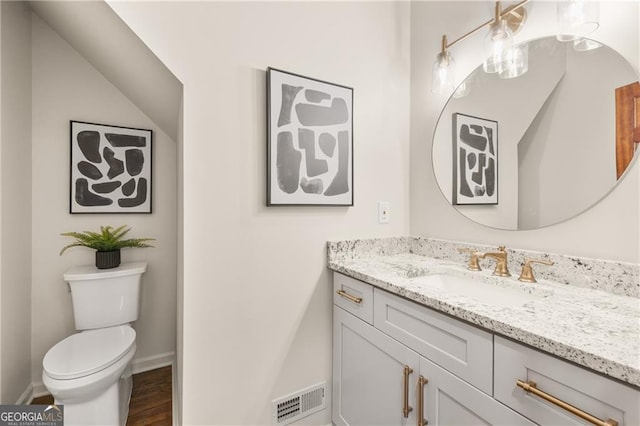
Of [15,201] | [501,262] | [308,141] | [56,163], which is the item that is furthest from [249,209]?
[56,163]

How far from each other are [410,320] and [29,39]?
2684mm

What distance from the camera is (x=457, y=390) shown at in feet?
2.85

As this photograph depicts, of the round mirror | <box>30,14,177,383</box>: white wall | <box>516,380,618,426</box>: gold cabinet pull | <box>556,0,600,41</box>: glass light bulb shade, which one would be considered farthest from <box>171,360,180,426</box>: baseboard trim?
<box>556,0,600,41</box>: glass light bulb shade

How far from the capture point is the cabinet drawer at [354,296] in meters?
1.25

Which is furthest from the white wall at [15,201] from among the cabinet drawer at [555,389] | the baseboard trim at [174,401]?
the cabinet drawer at [555,389]

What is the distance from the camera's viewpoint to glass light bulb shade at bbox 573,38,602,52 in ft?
3.55

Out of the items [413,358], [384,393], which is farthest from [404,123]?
[384,393]

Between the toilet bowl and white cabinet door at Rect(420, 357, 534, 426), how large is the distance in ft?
4.73

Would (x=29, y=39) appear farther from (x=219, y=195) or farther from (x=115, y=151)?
(x=219, y=195)

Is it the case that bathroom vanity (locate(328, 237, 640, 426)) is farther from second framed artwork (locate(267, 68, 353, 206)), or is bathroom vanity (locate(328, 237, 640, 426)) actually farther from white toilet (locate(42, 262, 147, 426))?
white toilet (locate(42, 262, 147, 426))

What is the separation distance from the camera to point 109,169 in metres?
1.98

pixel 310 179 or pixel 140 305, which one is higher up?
pixel 310 179

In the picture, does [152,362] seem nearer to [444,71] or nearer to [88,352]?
[88,352]

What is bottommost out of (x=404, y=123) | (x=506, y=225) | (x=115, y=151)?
(x=506, y=225)
